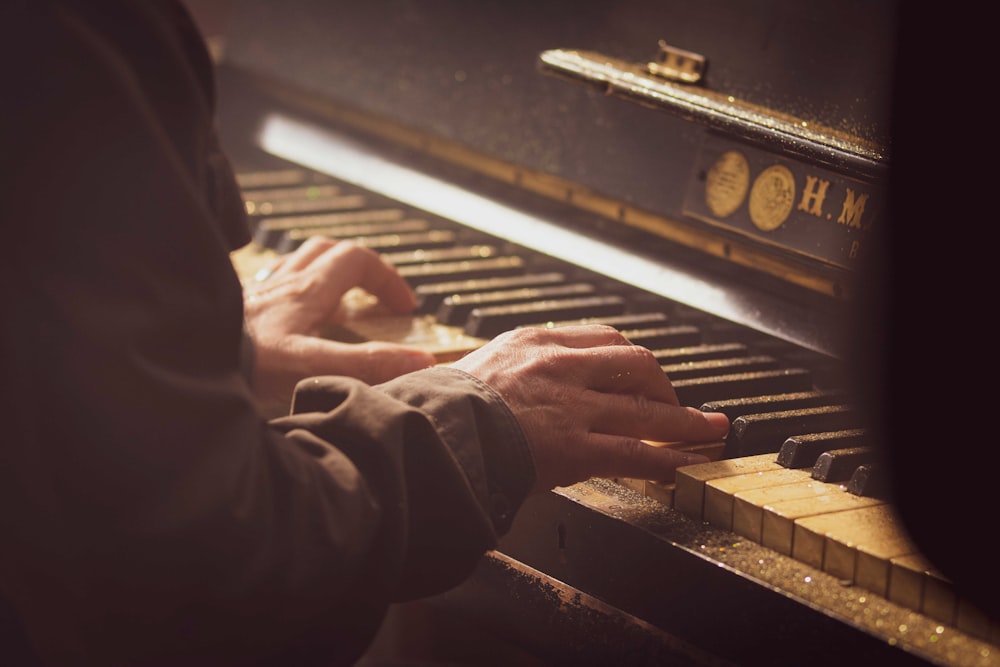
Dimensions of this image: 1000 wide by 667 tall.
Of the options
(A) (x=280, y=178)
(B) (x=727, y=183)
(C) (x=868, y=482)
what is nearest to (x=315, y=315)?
(B) (x=727, y=183)

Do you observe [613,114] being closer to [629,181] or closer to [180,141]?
[629,181]

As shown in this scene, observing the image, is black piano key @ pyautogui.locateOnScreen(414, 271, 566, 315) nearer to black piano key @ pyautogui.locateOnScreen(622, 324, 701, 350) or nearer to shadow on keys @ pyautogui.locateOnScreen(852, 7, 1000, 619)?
black piano key @ pyautogui.locateOnScreen(622, 324, 701, 350)

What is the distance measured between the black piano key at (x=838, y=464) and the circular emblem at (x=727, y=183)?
449 millimetres

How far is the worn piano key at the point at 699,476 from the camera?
1.29m

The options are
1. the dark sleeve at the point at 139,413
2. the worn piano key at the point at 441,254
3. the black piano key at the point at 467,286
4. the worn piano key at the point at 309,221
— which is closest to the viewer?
the dark sleeve at the point at 139,413

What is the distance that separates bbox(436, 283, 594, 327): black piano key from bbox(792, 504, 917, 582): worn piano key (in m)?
0.69

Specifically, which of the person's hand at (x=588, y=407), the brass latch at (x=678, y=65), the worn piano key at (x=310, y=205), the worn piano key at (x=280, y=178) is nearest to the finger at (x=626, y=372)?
the person's hand at (x=588, y=407)

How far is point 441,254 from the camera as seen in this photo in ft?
6.59

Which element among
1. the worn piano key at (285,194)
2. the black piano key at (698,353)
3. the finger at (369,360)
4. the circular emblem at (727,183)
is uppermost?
the circular emblem at (727,183)

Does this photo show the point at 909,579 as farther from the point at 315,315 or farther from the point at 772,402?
the point at 315,315

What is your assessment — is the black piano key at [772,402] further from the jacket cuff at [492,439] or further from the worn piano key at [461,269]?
the worn piano key at [461,269]

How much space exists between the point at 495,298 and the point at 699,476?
0.59m

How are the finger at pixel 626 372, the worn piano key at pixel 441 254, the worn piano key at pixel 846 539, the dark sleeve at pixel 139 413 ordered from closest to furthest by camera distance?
1. the dark sleeve at pixel 139 413
2. the worn piano key at pixel 846 539
3. the finger at pixel 626 372
4. the worn piano key at pixel 441 254

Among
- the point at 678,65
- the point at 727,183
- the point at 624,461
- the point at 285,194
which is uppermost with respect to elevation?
the point at 678,65
